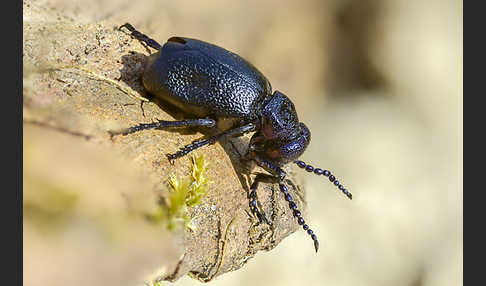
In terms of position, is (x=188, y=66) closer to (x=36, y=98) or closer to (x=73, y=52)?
(x=73, y=52)

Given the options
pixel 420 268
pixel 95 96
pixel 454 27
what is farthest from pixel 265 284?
pixel 454 27

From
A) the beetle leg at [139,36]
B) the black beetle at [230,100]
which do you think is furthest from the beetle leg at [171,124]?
the beetle leg at [139,36]

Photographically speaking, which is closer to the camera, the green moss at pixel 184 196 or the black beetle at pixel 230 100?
the green moss at pixel 184 196

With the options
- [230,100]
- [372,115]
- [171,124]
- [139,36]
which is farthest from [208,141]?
[372,115]

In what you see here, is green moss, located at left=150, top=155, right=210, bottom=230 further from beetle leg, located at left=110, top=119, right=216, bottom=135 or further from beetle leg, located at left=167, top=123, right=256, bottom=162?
beetle leg, located at left=110, top=119, right=216, bottom=135

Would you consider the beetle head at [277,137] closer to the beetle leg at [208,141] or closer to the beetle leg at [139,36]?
the beetle leg at [208,141]

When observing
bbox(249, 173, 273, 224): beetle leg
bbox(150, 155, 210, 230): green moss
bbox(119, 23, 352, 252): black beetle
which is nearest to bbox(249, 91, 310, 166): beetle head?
bbox(119, 23, 352, 252): black beetle

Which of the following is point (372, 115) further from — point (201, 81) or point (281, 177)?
point (201, 81)
